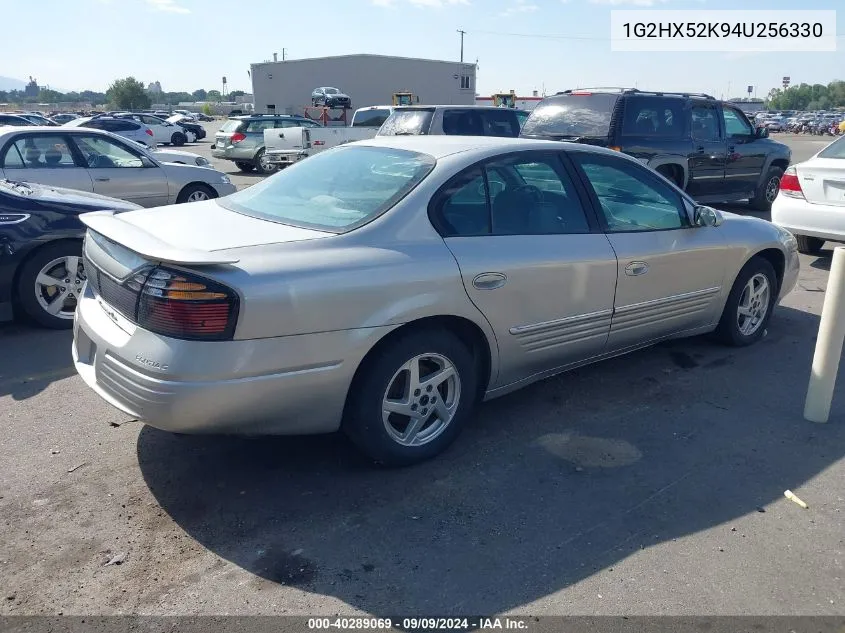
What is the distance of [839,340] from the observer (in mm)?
4098

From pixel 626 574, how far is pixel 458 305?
1424 millimetres

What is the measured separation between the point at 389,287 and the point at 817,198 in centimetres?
625

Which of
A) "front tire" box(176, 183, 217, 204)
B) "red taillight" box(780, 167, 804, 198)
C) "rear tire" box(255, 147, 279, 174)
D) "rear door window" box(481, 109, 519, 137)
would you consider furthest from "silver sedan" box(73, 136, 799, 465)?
"rear tire" box(255, 147, 279, 174)

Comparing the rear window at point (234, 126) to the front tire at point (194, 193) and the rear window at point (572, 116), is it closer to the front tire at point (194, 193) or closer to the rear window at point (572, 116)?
the front tire at point (194, 193)

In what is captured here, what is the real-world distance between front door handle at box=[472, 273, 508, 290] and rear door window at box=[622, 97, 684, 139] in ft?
22.2

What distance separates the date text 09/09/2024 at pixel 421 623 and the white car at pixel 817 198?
6.51 meters

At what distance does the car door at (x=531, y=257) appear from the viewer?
12.3 feet

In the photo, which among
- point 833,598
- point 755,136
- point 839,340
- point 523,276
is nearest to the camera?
point 833,598

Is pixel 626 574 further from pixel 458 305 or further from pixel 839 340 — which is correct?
pixel 839 340

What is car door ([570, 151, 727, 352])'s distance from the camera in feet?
14.4

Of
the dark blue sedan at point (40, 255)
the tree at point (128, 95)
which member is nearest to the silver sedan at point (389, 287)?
the dark blue sedan at point (40, 255)

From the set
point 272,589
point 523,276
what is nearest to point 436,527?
point 272,589

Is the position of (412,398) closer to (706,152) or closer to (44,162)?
(44,162)

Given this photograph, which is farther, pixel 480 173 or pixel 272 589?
pixel 480 173
